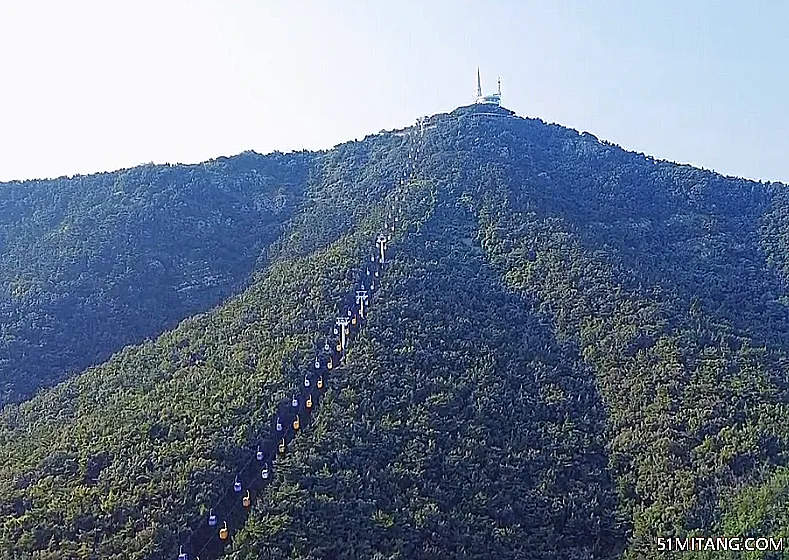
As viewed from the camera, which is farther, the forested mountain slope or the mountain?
the forested mountain slope

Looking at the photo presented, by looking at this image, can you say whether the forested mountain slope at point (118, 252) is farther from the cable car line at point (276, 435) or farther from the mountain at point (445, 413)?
the cable car line at point (276, 435)

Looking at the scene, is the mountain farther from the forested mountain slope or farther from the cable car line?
the forested mountain slope

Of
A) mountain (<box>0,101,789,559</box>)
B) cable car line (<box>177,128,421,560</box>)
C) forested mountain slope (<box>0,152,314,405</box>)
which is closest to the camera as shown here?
cable car line (<box>177,128,421,560</box>)

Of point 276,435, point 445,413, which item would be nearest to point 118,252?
point 276,435

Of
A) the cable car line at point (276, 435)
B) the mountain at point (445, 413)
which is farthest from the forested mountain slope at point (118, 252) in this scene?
the cable car line at point (276, 435)

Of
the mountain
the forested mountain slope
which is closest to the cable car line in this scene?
the mountain

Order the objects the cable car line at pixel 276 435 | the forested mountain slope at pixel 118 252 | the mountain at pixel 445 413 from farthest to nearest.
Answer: the forested mountain slope at pixel 118 252
the mountain at pixel 445 413
the cable car line at pixel 276 435

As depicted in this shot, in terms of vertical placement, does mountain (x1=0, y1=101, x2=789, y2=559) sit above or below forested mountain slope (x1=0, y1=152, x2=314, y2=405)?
below
